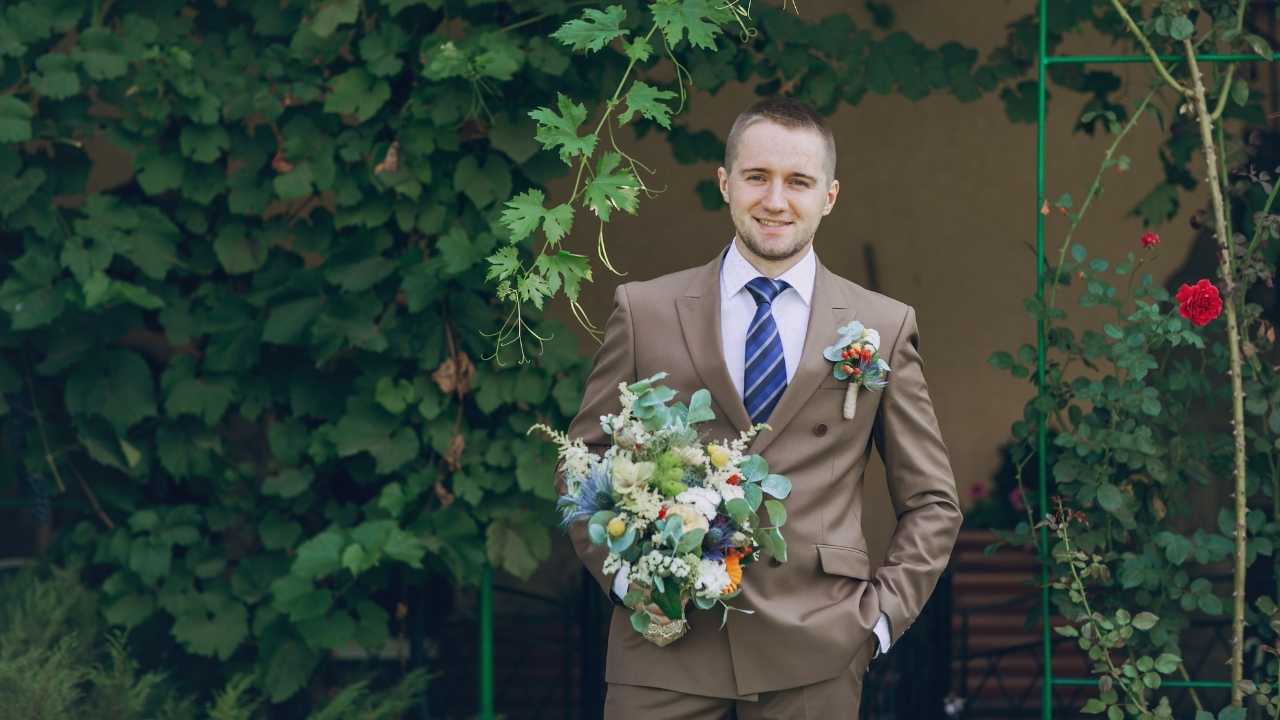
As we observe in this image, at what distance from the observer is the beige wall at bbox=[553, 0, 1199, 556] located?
24.0 ft

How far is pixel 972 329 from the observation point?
772cm

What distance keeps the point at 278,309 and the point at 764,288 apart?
1.93 metres

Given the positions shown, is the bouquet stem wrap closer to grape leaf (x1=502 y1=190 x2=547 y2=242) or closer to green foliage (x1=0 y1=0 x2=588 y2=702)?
grape leaf (x1=502 y1=190 x2=547 y2=242)

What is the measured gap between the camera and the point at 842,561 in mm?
2736

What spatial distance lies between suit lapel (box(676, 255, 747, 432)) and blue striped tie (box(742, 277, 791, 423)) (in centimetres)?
4

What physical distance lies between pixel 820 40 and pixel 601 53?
656 mm

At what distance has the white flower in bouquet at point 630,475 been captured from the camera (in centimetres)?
246

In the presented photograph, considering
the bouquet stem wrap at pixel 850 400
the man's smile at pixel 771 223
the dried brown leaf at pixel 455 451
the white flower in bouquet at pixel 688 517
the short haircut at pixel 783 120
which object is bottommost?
the white flower in bouquet at pixel 688 517

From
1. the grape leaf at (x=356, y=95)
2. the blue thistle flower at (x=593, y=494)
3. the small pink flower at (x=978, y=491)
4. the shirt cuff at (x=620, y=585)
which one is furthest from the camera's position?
the small pink flower at (x=978, y=491)

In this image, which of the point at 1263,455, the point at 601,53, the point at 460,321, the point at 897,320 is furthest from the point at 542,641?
the point at 897,320

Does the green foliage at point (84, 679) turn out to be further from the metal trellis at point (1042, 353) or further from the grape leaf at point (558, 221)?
the metal trellis at point (1042, 353)

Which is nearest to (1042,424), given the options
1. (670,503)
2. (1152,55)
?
(1152,55)

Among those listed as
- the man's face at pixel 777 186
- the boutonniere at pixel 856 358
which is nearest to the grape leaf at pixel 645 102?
the man's face at pixel 777 186

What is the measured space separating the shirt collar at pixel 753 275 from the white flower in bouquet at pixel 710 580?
597mm
